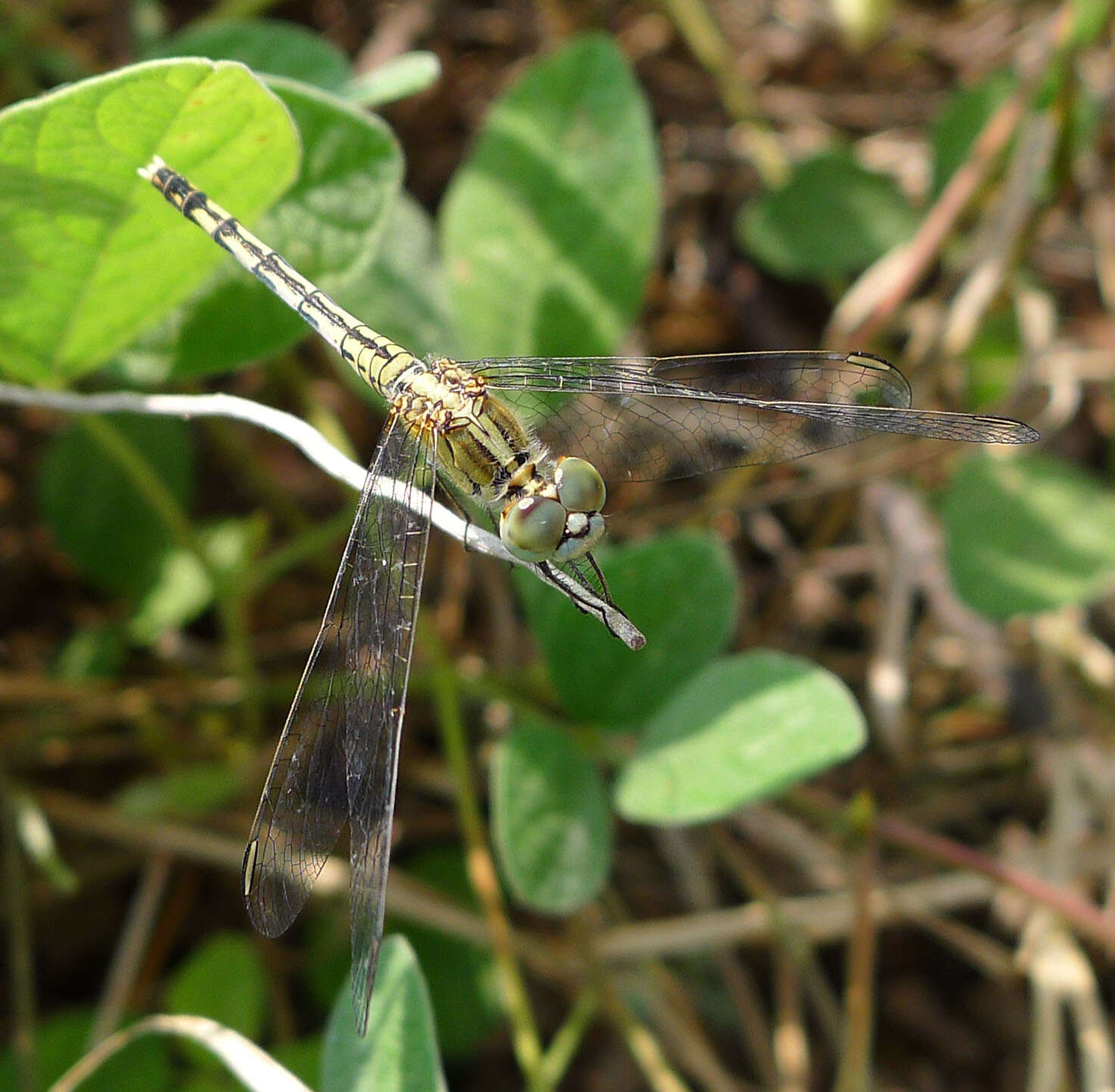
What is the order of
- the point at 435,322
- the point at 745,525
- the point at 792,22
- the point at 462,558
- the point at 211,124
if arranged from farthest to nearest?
the point at 792,22, the point at 745,525, the point at 462,558, the point at 435,322, the point at 211,124

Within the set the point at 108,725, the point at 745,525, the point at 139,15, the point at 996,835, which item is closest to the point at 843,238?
the point at 745,525

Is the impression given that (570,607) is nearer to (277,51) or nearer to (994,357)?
(277,51)

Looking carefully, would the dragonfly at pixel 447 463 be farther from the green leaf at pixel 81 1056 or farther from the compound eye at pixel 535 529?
the green leaf at pixel 81 1056

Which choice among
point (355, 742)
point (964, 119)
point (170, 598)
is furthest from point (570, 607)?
point (964, 119)

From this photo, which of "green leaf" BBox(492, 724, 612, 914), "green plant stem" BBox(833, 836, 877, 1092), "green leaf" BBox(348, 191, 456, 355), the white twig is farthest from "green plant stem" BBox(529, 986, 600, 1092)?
"green leaf" BBox(348, 191, 456, 355)

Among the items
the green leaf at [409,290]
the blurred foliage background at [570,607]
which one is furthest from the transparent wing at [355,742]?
the green leaf at [409,290]

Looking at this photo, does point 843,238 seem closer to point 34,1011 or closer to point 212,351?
point 212,351

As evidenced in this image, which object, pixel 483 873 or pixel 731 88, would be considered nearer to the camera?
pixel 483 873
